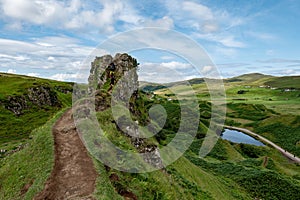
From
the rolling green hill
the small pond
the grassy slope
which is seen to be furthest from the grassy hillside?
the small pond

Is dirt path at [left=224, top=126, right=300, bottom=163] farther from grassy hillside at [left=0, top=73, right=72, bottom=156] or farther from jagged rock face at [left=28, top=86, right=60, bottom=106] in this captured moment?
jagged rock face at [left=28, top=86, right=60, bottom=106]

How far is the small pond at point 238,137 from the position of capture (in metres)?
101

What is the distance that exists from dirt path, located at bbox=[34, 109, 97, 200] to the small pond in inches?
3592

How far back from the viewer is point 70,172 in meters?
16.7

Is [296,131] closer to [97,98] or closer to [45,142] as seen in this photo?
[97,98]

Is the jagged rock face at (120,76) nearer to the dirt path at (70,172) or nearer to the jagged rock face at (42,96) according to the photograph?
the dirt path at (70,172)

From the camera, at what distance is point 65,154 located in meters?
19.1

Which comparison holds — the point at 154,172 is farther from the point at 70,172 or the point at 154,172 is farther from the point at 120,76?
the point at 120,76

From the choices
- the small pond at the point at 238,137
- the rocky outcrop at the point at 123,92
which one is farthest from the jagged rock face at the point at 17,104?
the small pond at the point at 238,137

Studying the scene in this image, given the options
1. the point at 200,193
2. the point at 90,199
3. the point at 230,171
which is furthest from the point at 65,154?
the point at 230,171

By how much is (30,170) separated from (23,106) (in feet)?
316

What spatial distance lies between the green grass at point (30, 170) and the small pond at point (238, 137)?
92.1 metres

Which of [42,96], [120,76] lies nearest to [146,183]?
[120,76]

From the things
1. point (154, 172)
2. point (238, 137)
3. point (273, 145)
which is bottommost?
point (238, 137)
